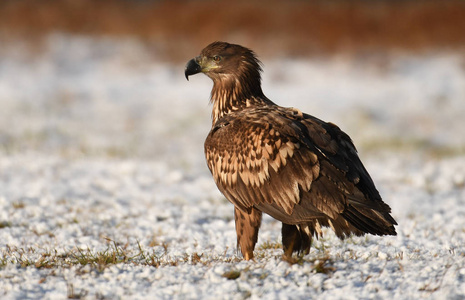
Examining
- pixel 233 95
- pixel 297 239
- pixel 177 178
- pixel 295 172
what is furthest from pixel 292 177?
pixel 177 178

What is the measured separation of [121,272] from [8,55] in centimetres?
2017

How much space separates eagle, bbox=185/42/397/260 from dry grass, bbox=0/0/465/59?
18.1m

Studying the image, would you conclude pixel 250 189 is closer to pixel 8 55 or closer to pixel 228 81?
pixel 228 81

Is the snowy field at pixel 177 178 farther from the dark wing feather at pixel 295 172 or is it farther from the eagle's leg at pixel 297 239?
the dark wing feather at pixel 295 172

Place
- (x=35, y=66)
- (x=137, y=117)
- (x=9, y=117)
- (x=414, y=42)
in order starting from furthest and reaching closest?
(x=414, y=42) → (x=35, y=66) → (x=137, y=117) → (x=9, y=117)

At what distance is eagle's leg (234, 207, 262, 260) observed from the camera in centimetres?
639

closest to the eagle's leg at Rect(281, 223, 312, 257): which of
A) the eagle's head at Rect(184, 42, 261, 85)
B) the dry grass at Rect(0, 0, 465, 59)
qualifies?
the eagle's head at Rect(184, 42, 261, 85)

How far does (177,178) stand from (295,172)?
6407mm

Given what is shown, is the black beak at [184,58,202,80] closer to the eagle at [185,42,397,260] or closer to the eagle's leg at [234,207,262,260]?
the eagle at [185,42,397,260]

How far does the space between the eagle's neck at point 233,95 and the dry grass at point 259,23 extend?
16.8 meters

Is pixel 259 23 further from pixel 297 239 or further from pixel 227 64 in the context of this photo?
pixel 297 239

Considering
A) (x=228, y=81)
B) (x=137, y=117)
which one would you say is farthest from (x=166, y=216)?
(x=137, y=117)

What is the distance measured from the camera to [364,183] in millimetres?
6039

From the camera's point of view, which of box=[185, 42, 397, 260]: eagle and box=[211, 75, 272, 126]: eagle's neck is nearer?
box=[185, 42, 397, 260]: eagle
